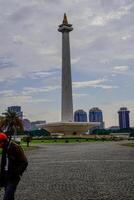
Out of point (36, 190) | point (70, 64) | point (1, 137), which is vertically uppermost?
point (70, 64)

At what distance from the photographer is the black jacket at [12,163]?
724 cm

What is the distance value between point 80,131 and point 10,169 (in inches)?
5082

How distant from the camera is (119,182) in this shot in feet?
46.7

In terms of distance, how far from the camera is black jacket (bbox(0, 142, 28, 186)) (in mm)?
7242

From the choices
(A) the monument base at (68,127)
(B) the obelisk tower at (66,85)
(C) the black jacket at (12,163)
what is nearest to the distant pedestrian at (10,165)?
(C) the black jacket at (12,163)

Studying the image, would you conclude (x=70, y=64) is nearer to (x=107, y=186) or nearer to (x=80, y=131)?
(x=80, y=131)

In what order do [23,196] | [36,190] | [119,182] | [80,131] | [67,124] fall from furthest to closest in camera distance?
[80,131]
[67,124]
[119,182]
[36,190]
[23,196]

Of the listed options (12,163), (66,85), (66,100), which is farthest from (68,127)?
(12,163)

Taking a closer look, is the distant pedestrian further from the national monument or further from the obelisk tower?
the obelisk tower

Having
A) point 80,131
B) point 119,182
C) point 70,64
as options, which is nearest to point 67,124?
point 80,131

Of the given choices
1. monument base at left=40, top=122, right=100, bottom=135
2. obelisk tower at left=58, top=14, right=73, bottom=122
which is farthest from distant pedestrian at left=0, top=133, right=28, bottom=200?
obelisk tower at left=58, top=14, right=73, bottom=122

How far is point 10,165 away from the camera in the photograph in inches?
289

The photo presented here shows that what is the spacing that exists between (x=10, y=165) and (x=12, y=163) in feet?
0.21

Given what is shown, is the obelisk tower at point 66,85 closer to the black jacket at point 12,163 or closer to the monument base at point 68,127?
the monument base at point 68,127
